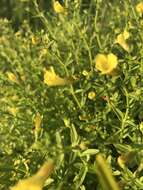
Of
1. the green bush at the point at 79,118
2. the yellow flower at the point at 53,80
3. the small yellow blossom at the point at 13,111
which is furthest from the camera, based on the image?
the small yellow blossom at the point at 13,111

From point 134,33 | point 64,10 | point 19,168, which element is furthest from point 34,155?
point 134,33

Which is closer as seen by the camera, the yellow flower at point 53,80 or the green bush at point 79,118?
the green bush at point 79,118

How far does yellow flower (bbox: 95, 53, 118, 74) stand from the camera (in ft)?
3.75

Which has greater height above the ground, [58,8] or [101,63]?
[58,8]

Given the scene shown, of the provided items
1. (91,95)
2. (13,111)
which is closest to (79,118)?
(91,95)

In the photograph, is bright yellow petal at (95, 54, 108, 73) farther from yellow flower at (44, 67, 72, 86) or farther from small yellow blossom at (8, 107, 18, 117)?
small yellow blossom at (8, 107, 18, 117)

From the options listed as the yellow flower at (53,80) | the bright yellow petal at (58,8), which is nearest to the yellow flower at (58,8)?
the bright yellow petal at (58,8)

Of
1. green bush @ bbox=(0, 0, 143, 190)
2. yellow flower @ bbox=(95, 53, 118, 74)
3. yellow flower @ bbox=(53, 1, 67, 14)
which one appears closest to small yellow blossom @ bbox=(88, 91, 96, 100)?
green bush @ bbox=(0, 0, 143, 190)

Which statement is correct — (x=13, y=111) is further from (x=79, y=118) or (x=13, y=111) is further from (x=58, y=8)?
(x=58, y=8)

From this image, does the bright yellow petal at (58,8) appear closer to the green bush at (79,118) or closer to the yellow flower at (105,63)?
the green bush at (79,118)

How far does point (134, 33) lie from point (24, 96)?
1.40 ft

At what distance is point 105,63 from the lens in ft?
3.79

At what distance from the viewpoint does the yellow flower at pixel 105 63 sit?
3.75 ft

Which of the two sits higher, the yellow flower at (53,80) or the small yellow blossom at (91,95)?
the yellow flower at (53,80)
